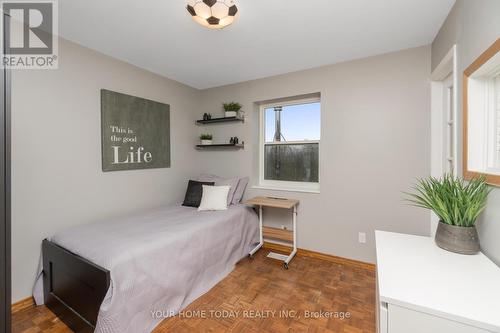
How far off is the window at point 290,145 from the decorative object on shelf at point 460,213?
5.45 feet

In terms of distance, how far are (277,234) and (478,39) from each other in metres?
2.55

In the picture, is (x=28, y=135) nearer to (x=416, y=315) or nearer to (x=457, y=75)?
(x=416, y=315)

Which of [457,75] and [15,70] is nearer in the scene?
[457,75]

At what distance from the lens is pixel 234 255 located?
2596 millimetres

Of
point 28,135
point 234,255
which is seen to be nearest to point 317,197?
point 234,255

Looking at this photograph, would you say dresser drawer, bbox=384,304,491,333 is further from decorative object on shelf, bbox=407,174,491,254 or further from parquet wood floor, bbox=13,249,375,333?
parquet wood floor, bbox=13,249,375,333

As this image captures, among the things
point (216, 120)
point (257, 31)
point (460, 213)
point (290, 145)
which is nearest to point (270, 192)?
point (290, 145)

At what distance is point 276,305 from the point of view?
1.91m

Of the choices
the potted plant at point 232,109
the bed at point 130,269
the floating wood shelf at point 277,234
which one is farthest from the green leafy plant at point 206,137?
the floating wood shelf at point 277,234

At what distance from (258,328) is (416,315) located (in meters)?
1.18

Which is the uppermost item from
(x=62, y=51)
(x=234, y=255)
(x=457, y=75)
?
(x=62, y=51)

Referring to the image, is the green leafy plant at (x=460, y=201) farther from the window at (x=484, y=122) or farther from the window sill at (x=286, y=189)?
the window sill at (x=286, y=189)

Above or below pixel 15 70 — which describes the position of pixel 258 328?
below

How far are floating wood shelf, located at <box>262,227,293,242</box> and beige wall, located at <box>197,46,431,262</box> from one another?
0.52ft
